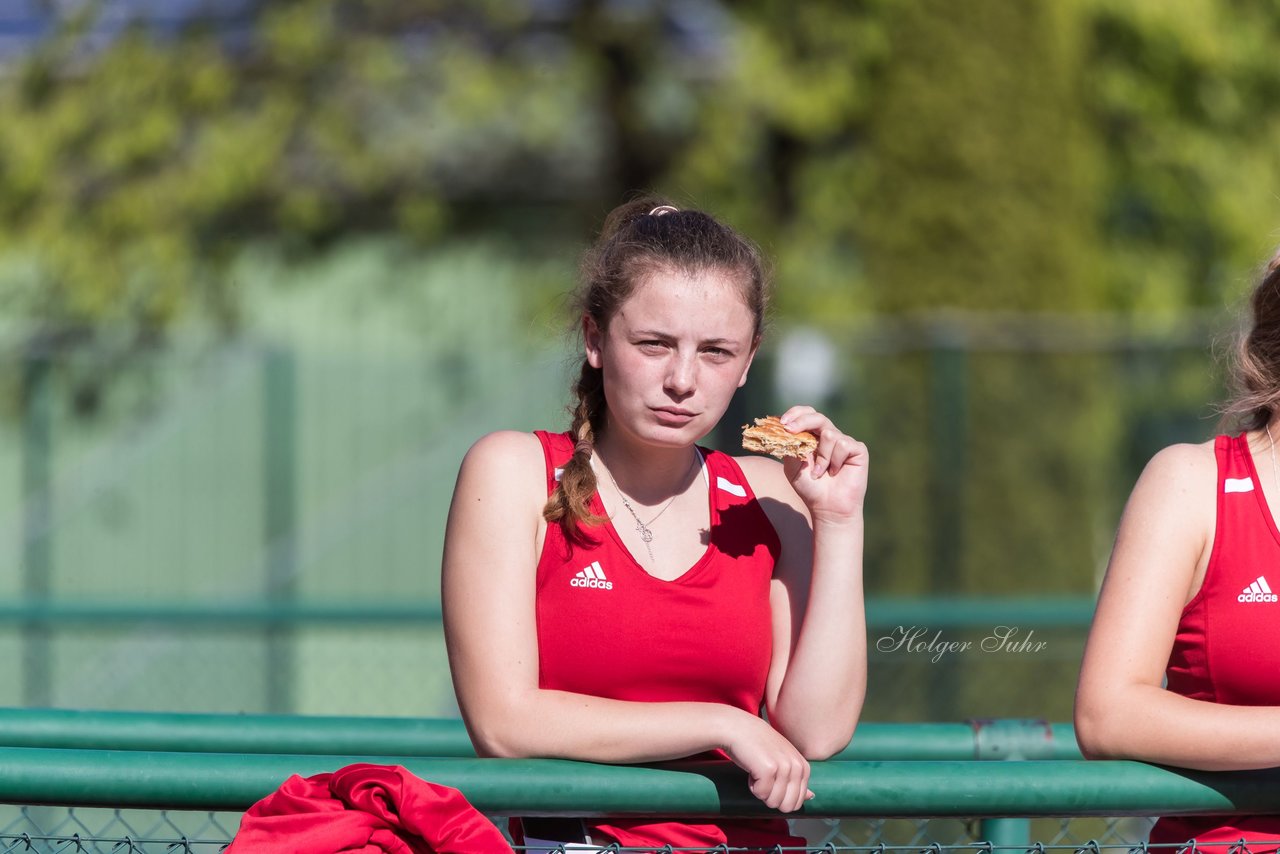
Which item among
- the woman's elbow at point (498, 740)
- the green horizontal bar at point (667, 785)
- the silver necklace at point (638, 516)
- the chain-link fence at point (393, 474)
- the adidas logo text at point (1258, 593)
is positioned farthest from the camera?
the chain-link fence at point (393, 474)

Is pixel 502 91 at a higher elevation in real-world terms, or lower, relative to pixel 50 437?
higher

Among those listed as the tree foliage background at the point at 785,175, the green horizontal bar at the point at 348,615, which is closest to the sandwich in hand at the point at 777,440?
the green horizontal bar at the point at 348,615

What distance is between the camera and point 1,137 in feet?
32.6

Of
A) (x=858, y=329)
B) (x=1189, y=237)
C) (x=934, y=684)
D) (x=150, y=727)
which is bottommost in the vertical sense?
(x=934, y=684)

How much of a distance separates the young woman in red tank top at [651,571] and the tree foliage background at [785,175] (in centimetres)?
563

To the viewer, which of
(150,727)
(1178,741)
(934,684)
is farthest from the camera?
(934,684)

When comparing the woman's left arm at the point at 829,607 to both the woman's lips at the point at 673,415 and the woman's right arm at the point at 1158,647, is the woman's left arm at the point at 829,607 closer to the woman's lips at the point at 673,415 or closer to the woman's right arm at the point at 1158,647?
the woman's lips at the point at 673,415

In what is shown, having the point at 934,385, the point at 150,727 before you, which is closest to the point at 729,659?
the point at 150,727

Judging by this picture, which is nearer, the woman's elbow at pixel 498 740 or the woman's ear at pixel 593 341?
→ the woman's elbow at pixel 498 740

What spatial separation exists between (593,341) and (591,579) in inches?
15.5

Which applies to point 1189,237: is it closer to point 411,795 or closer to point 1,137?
point 1,137

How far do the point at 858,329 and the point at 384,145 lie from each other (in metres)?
3.75

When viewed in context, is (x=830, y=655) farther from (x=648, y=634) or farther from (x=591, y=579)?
(x=591, y=579)

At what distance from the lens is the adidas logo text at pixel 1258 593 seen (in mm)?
2154
